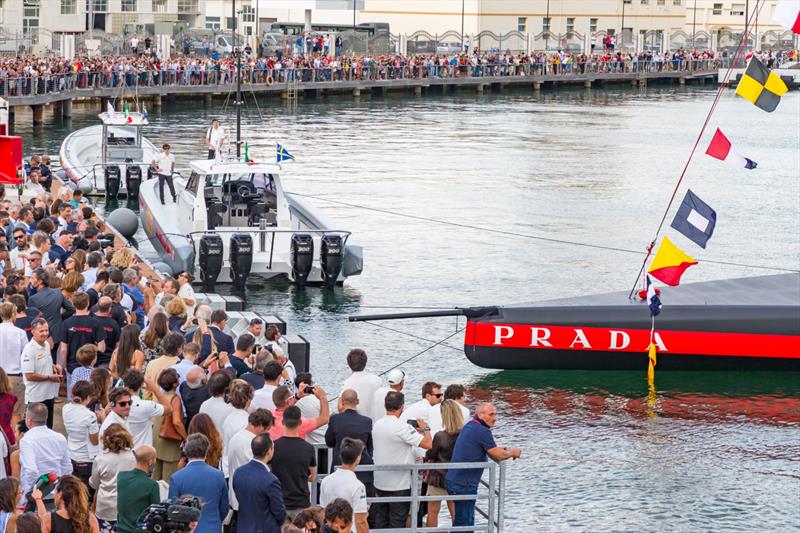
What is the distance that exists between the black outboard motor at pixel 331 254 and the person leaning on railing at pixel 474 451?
13.9 meters

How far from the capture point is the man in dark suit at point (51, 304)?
1394 centimetres

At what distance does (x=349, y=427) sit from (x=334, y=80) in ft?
216

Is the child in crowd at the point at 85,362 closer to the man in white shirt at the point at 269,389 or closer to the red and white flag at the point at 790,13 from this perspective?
the man in white shirt at the point at 269,389

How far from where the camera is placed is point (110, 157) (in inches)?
1476

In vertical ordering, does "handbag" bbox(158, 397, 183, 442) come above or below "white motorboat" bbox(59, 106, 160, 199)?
below

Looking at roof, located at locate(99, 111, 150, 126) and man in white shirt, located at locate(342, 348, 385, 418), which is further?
roof, located at locate(99, 111, 150, 126)

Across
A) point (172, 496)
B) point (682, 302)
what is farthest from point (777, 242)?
point (172, 496)

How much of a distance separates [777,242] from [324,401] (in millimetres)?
23255

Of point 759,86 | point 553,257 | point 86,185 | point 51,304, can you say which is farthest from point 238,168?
point 86,185

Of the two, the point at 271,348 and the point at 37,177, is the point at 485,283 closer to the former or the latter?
the point at 37,177

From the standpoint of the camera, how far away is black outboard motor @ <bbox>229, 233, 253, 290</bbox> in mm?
24125

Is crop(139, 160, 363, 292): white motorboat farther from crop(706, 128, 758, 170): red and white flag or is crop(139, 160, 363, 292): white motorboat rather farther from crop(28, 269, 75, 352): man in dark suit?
crop(28, 269, 75, 352): man in dark suit

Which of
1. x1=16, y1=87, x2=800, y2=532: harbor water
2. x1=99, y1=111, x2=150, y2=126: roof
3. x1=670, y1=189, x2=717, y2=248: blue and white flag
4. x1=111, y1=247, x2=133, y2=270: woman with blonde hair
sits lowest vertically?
x1=16, y1=87, x2=800, y2=532: harbor water

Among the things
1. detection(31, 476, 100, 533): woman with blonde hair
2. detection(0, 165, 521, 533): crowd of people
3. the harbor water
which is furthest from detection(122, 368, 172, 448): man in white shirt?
the harbor water
